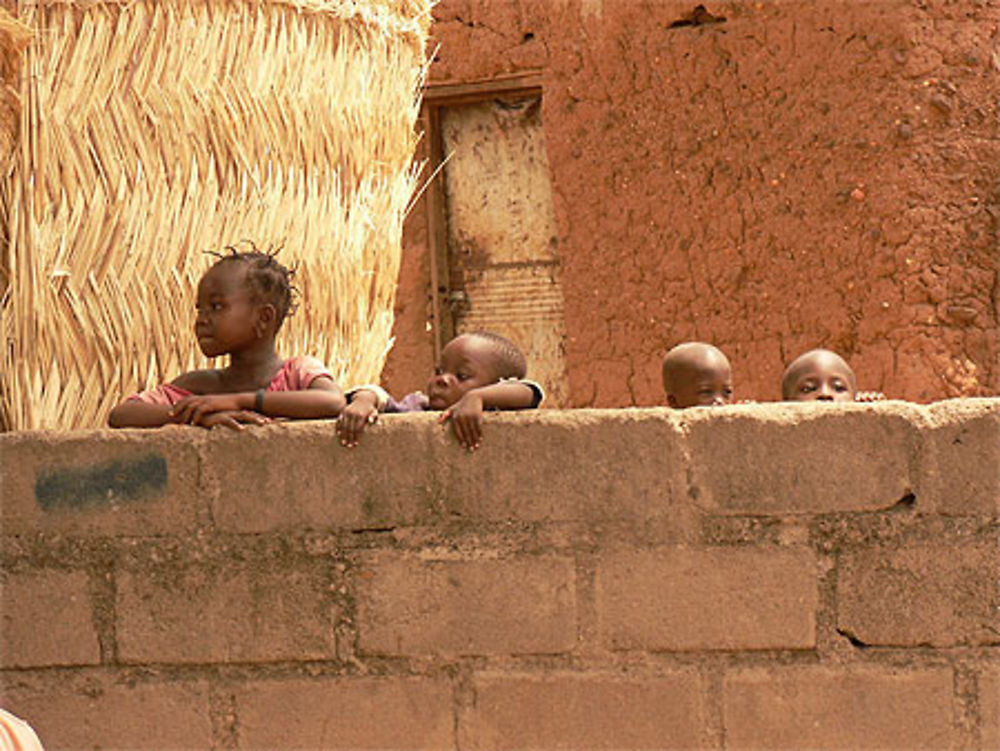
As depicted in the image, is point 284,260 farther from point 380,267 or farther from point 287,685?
point 287,685

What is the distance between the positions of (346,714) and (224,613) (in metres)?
0.30

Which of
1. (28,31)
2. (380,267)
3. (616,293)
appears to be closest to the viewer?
(28,31)

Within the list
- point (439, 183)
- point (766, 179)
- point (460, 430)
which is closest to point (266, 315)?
point (460, 430)

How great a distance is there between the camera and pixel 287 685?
293 cm

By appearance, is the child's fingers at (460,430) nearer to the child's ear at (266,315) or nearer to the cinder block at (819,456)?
the cinder block at (819,456)

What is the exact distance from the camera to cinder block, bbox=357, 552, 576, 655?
2.88m

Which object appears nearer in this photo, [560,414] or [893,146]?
[560,414]

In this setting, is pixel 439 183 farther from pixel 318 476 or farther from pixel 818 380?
pixel 318 476

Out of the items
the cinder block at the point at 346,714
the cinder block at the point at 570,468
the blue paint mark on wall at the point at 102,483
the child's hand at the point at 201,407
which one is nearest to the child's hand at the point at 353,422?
the cinder block at the point at 570,468

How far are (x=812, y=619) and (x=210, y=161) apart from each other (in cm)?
185

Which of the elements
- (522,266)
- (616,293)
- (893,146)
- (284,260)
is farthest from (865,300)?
(284,260)

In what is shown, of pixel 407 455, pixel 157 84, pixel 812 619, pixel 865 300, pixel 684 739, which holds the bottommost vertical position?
pixel 684 739

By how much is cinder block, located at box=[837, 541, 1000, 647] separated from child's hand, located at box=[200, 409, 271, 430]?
3.75 ft

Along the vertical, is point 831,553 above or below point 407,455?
below
